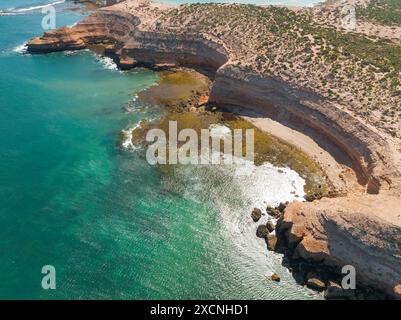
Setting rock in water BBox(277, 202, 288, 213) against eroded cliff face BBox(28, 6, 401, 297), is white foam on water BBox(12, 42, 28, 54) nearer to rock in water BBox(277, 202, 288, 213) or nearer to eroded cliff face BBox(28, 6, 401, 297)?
eroded cliff face BBox(28, 6, 401, 297)

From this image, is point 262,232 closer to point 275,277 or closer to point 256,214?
point 256,214

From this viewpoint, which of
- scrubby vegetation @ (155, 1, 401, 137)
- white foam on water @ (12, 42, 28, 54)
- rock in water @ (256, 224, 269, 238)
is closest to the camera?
rock in water @ (256, 224, 269, 238)

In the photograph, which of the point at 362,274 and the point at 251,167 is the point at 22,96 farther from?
the point at 362,274

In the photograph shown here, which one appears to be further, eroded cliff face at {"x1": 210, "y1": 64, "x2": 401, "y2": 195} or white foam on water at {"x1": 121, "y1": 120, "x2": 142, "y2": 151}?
white foam on water at {"x1": 121, "y1": 120, "x2": 142, "y2": 151}

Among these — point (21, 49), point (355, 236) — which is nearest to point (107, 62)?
point (21, 49)

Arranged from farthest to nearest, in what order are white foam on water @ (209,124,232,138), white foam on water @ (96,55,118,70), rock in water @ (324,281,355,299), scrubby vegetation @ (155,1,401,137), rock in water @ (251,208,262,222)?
white foam on water @ (96,55,118,70) → white foam on water @ (209,124,232,138) → scrubby vegetation @ (155,1,401,137) → rock in water @ (251,208,262,222) → rock in water @ (324,281,355,299)

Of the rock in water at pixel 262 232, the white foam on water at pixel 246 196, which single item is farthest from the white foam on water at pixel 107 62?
the rock in water at pixel 262 232

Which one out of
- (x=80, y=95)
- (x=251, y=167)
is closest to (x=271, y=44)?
(x=251, y=167)

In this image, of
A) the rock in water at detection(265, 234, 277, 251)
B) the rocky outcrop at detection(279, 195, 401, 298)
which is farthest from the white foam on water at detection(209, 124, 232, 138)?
the rock in water at detection(265, 234, 277, 251)

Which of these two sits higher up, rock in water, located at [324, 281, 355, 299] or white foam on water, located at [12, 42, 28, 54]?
white foam on water, located at [12, 42, 28, 54]
